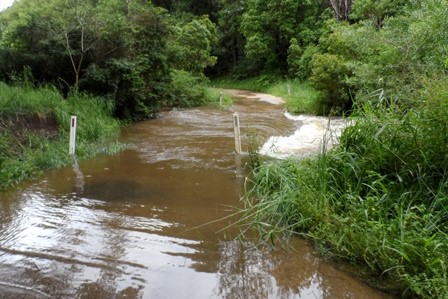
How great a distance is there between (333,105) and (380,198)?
37.7 feet

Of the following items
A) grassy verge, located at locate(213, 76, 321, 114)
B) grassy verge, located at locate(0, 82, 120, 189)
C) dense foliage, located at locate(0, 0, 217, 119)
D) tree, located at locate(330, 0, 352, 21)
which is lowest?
grassy verge, located at locate(213, 76, 321, 114)

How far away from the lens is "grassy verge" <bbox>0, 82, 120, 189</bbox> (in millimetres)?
7281

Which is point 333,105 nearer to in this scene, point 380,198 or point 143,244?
point 380,198

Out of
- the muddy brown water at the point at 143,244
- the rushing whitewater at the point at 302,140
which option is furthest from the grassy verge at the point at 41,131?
the rushing whitewater at the point at 302,140

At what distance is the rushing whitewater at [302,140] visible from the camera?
8609 mm

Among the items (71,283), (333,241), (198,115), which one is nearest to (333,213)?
(333,241)

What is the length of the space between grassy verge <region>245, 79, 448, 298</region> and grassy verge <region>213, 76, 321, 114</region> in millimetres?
11141

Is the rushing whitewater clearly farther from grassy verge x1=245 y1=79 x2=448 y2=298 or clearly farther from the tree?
the tree

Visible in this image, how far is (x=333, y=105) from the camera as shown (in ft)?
51.1

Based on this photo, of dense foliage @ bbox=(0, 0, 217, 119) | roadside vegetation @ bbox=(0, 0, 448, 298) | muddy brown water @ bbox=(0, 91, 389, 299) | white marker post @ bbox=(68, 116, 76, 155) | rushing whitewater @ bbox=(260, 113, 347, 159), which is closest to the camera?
muddy brown water @ bbox=(0, 91, 389, 299)

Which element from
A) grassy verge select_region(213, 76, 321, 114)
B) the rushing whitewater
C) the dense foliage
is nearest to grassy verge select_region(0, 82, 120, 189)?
the dense foliage

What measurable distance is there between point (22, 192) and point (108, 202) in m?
1.53

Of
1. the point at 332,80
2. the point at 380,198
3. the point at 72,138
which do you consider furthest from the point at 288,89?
the point at 380,198

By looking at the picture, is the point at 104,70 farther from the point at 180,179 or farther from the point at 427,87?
the point at 427,87
